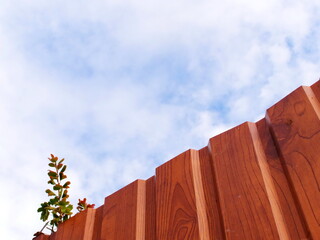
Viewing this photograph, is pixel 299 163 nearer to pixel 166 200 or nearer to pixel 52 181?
pixel 166 200

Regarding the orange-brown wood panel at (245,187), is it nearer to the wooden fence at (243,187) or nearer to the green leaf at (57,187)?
the wooden fence at (243,187)

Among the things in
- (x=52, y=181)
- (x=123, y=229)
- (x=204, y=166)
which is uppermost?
(x=52, y=181)

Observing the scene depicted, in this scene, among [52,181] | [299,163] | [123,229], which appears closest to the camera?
[299,163]

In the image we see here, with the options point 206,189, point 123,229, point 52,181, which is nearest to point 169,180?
point 206,189

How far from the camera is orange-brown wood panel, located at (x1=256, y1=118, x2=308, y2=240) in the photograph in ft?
3.22

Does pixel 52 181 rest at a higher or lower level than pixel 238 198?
higher

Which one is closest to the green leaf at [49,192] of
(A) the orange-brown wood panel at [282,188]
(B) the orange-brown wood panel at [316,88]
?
(A) the orange-brown wood panel at [282,188]

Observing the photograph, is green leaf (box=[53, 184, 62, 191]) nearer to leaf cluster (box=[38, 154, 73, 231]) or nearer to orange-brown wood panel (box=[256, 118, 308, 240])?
leaf cluster (box=[38, 154, 73, 231])

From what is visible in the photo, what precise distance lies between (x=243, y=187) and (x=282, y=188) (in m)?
0.13

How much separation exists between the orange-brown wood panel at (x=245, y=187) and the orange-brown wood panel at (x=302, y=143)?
8 centimetres

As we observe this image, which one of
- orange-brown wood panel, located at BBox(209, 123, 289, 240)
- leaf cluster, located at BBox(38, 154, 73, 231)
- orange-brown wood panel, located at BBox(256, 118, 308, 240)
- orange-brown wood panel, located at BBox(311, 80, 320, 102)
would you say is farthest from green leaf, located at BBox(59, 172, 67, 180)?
orange-brown wood panel, located at BBox(311, 80, 320, 102)

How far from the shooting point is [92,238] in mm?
1633

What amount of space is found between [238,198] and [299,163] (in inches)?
8.8

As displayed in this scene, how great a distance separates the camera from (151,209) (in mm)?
1426
